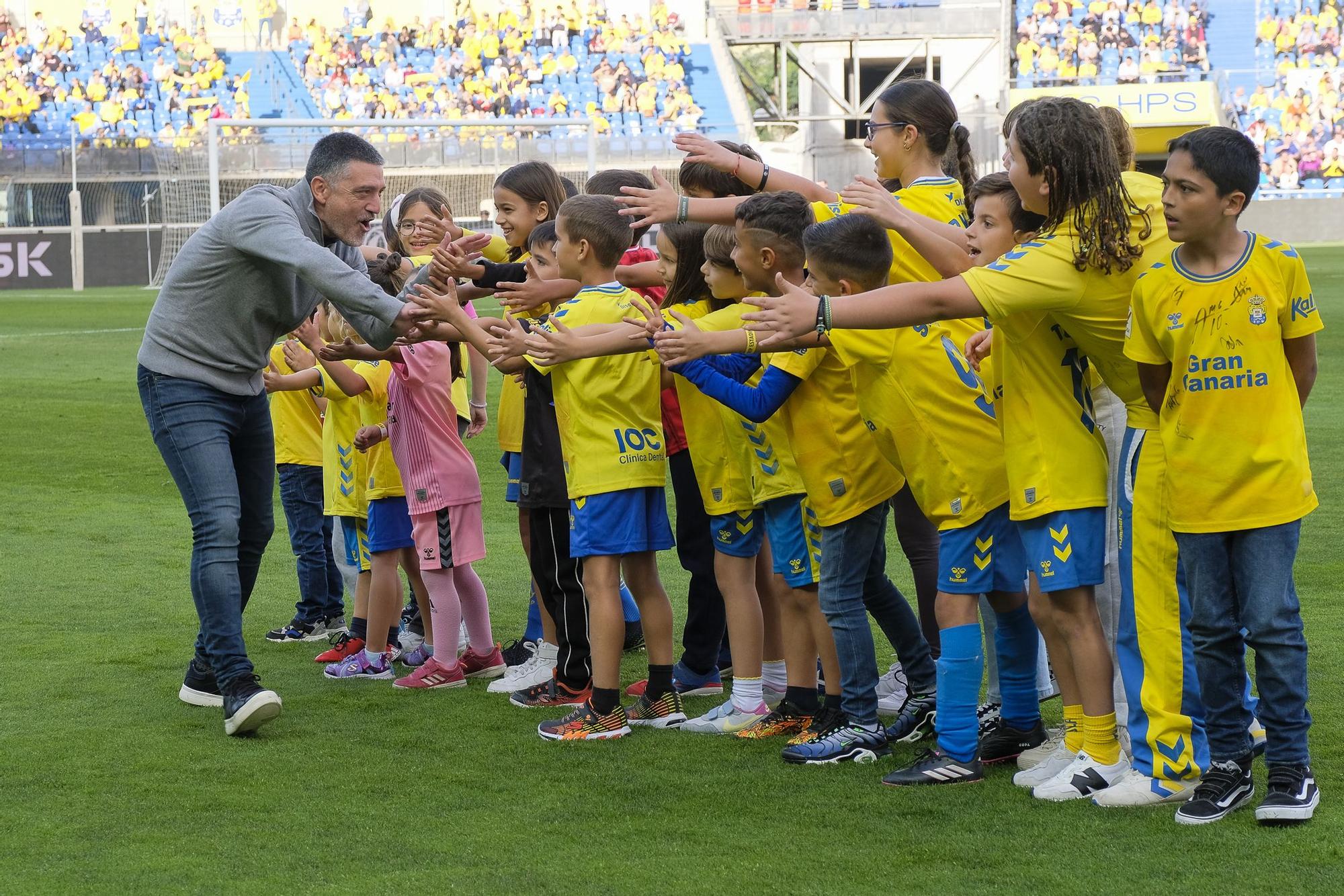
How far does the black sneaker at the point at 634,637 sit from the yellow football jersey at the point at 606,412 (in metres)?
1.36

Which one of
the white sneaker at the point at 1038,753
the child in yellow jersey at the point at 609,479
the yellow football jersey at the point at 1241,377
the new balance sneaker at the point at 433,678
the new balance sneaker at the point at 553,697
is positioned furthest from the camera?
the new balance sneaker at the point at 433,678

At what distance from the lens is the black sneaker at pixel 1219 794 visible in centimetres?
348

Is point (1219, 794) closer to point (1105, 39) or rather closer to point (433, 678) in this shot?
point (433, 678)

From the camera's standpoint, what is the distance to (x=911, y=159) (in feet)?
14.8

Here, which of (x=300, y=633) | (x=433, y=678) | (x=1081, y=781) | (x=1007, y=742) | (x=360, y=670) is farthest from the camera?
(x=300, y=633)

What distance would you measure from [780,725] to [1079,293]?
5.45 feet

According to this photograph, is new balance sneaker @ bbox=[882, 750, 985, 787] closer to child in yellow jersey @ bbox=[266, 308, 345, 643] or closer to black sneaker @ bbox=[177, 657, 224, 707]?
black sneaker @ bbox=[177, 657, 224, 707]

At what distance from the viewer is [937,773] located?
3896 mm

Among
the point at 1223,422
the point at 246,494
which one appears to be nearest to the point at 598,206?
the point at 246,494

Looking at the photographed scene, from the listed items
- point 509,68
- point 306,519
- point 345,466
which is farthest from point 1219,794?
point 509,68

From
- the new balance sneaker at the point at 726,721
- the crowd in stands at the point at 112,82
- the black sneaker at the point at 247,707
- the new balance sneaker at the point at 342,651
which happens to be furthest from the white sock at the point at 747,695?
the crowd in stands at the point at 112,82

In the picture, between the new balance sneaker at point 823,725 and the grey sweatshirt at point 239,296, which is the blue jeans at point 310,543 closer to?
the grey sweatshirt at point 239,296

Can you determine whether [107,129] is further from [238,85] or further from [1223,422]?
[1223,422]

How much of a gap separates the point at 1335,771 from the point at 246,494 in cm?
347
